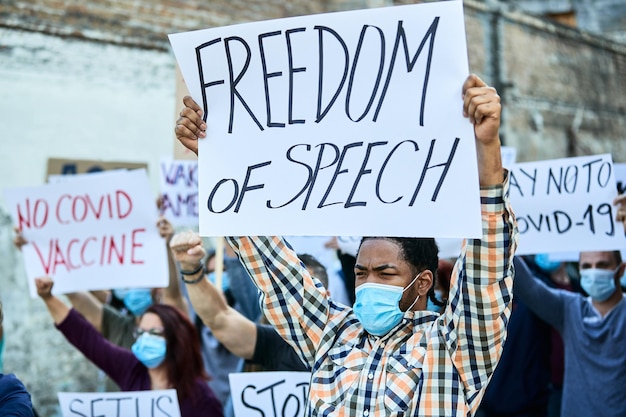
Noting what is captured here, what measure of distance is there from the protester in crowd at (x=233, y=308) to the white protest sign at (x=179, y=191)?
15.4 inches

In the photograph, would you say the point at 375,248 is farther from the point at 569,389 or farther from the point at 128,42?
the point at 128,42

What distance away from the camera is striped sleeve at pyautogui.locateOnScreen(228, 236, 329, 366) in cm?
256

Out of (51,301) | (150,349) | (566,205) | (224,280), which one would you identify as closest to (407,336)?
(150,349)

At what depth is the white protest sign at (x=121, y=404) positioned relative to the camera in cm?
368

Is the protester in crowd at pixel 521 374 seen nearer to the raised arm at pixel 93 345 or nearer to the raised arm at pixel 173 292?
the raised arm at pixel 173 292

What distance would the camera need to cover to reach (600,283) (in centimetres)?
392

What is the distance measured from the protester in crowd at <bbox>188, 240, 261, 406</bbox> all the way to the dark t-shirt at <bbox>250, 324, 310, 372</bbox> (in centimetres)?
57

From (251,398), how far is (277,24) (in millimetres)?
1762

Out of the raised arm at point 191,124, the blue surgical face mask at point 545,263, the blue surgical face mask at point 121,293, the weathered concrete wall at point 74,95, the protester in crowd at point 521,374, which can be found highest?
the weathered concrete wall at point 74,95

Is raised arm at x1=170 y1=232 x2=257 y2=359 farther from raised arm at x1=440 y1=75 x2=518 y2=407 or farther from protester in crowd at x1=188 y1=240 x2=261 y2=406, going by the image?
raised arm at x1=440 y1=75 x2=518 y2=407

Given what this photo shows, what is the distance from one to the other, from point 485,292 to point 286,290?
670mm

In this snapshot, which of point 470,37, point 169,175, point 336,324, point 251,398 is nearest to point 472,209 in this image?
point 336,324

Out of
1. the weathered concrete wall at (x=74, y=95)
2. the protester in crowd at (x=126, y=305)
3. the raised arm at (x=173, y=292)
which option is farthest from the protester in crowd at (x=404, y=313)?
the weathered concrete wall at (x=74, y=95)

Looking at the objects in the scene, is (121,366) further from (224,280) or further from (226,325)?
(224,280)
